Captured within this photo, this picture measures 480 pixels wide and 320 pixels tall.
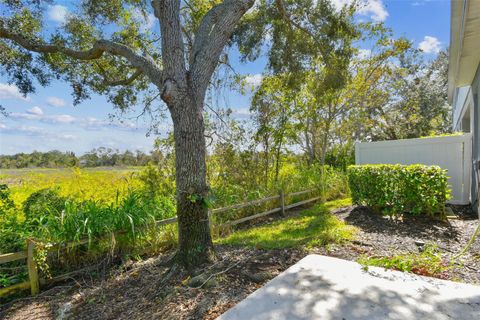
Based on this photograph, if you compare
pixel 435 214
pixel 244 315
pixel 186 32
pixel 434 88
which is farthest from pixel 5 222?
pixel 434 88

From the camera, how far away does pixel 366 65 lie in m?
11.1

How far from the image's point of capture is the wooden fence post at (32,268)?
350cm

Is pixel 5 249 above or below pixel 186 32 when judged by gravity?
below

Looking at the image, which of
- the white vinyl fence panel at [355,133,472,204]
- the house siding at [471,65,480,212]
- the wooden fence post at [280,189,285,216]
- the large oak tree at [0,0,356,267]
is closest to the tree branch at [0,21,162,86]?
the large oak tree at [0,0,356,267]

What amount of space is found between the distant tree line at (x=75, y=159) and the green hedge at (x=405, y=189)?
4.67 meters

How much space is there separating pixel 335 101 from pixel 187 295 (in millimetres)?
9171

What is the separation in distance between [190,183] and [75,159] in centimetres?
399

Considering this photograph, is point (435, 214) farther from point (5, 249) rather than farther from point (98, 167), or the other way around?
point (98, 167)

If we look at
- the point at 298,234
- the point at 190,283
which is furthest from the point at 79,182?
the point at 298,234

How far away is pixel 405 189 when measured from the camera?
5.38 metres

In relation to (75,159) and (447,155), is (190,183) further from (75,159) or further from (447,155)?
(447,155)

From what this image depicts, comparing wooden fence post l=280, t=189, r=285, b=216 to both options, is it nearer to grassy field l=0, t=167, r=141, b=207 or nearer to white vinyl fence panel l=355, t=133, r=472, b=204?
white vinyl fence panel l=355, t=133, r=472, b=204

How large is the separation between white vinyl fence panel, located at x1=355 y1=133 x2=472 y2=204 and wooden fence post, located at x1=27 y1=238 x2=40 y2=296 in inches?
288

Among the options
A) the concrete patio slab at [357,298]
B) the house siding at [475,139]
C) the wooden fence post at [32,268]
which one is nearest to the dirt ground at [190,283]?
the wooden fence post at [32,268]
